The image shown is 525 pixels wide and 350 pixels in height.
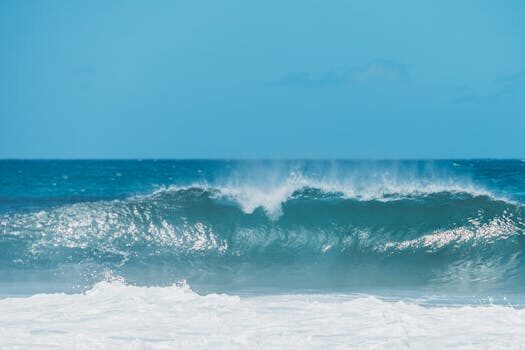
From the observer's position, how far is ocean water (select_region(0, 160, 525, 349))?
18.9 feet

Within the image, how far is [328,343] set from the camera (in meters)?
5.39

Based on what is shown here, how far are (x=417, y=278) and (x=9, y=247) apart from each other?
27.3 feet

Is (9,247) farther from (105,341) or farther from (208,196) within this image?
(105,341)

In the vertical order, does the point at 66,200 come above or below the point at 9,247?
above

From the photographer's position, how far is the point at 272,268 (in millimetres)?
11242

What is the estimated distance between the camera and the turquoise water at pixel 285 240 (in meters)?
10.0

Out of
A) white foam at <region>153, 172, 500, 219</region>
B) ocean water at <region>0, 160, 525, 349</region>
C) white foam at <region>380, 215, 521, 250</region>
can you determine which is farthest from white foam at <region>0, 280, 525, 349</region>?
white foam at <region>153, 172, 500, 219</region>

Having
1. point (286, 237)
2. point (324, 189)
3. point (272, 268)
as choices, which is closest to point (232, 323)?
point (272, 268)

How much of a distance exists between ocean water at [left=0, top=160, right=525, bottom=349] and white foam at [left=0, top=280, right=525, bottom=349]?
0.02 metres

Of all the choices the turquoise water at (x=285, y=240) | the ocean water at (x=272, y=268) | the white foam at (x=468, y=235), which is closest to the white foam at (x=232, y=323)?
the ocean water at (x=272, y=268)

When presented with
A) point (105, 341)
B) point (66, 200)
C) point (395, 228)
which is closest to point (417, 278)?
point (395, 228)

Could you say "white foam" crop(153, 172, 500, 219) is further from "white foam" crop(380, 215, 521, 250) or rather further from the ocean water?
"white foam" crop(380, 215, 521, 250)

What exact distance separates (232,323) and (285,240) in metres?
6.99

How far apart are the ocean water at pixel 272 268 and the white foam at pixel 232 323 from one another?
0.02m
